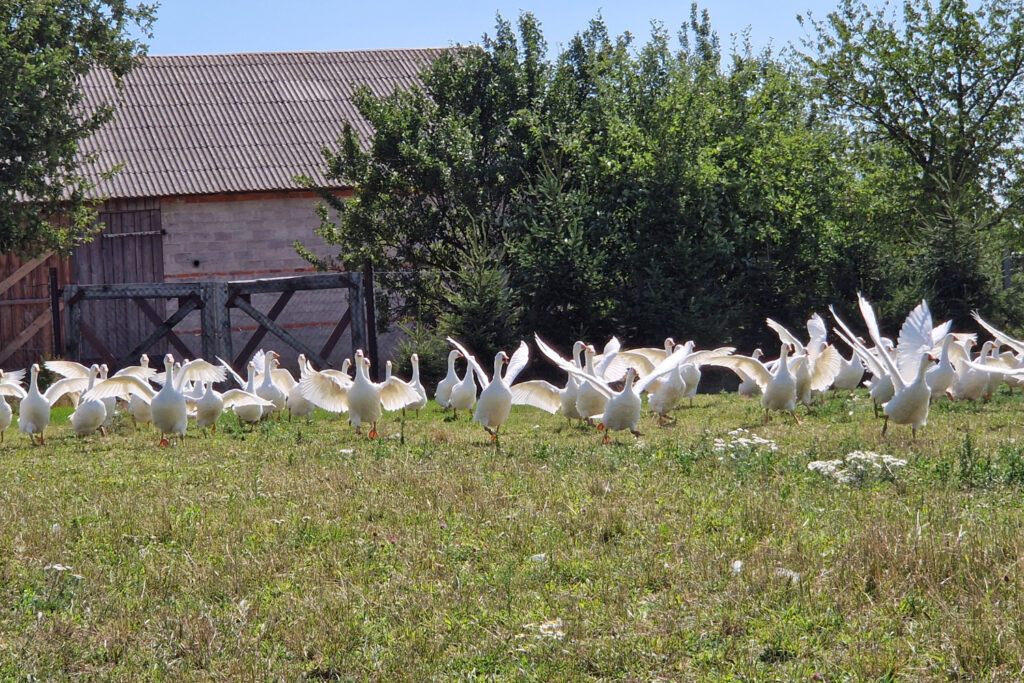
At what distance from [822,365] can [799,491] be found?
260 inches

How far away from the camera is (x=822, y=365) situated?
535 inches

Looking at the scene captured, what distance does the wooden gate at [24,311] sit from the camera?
78.4 ft

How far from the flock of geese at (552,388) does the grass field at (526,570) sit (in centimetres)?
205

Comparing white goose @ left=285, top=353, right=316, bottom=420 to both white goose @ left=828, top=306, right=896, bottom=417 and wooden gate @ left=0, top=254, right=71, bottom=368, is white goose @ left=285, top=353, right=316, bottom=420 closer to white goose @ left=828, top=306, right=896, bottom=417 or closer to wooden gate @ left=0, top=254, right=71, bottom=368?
white goose @ left=828, top=306, right=896, bottom=417

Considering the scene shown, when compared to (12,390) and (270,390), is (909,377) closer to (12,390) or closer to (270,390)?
(270,390)

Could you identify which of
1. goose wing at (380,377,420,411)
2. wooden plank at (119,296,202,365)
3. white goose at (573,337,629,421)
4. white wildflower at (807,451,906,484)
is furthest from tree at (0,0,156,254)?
white wildflower at (807,451,906,484)

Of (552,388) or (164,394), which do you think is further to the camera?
(552,388)

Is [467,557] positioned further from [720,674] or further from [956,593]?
[956,593]

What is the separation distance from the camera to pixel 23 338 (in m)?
23.8

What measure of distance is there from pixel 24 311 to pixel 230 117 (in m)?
7.08

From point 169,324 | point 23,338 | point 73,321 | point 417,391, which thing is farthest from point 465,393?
point 23,338

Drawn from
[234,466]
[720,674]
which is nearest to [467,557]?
[720,674]

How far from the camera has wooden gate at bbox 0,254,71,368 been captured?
23.9 metres

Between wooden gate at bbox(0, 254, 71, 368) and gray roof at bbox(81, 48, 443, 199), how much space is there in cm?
221
